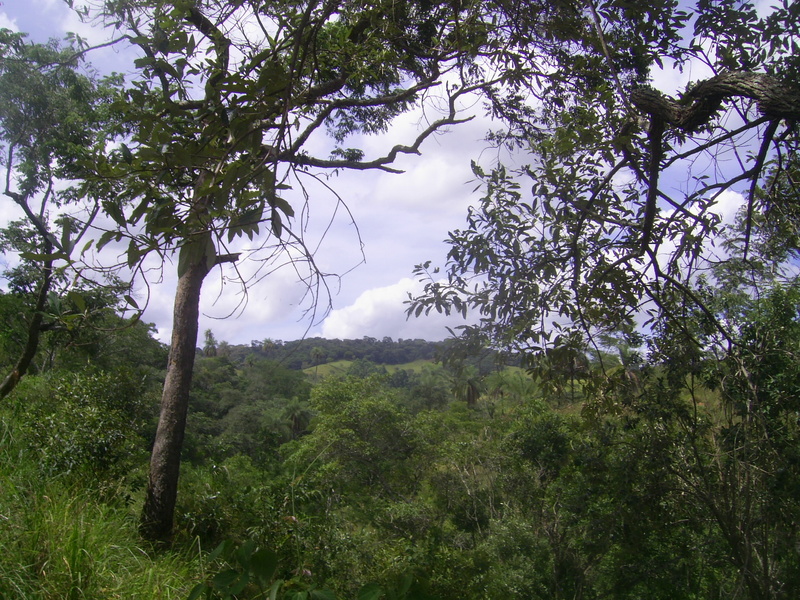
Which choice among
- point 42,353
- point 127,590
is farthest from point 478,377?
point 42,353

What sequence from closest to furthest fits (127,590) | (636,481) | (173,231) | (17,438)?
(173,231) → (127,590) → (17,438) → (636,481)

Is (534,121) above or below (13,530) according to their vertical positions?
above

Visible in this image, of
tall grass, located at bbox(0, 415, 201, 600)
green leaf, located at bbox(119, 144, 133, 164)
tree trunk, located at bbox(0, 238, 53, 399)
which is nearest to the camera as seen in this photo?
green leaf, located at bbox(119, 144, 133, 164)

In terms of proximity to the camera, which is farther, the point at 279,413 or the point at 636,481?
the point at 279,413

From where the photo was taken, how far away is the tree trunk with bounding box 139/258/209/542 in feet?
13.5

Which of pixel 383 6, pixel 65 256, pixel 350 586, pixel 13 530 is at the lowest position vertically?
pixel 350 586

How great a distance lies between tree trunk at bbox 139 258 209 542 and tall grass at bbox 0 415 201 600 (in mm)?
1316

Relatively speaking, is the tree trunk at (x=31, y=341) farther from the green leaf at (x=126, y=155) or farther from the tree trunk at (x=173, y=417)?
the green leaf at (x=126, y=155)

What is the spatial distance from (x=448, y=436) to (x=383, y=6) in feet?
50.0

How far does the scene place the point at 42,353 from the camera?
511 inches

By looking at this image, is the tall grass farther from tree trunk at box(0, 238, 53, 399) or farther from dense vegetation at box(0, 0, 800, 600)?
tree trunk at box(0, 238, 53, 399)

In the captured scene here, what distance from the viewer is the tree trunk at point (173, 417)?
13.5 feet

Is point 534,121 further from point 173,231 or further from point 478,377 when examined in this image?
point 173,231

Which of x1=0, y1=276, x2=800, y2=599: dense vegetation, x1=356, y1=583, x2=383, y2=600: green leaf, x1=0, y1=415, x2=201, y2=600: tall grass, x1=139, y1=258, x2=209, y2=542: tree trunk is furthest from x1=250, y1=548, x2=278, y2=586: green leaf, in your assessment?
x1=139, y1=258, x2=209, y2=542: tree trunk
